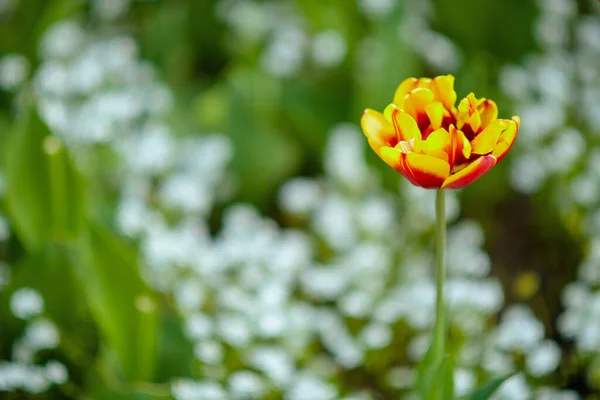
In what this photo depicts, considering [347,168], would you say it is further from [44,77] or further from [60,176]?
[44,77]

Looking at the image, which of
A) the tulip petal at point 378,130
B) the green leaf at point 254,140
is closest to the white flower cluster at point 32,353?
the green leaf at point 254,140

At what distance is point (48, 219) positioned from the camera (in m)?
0.97

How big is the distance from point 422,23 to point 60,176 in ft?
2.58

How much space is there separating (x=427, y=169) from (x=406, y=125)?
0.04 meters

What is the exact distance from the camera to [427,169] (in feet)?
1.80

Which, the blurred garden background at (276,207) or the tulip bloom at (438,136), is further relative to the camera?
the blurred garden background at (276,207)

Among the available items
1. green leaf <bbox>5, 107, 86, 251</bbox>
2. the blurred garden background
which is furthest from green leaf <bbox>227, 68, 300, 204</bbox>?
green leaf <bbox>5, 107, 86, 251</bbox>

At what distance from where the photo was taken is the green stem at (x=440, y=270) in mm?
608

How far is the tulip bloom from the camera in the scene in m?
0.55

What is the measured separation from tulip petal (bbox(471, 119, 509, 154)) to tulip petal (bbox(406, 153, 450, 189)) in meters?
0.03

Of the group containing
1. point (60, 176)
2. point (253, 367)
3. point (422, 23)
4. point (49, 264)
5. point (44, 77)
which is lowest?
point (253, 367)

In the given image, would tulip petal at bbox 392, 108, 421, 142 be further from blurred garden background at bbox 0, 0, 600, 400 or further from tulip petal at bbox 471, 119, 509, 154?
blurred garden background at bbox 0, 0, 600, 400

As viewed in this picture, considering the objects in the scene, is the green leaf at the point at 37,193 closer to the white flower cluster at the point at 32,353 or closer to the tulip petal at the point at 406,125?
the white flower cluster at the point at 32,353

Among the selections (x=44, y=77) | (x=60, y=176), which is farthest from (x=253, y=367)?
(x=44, y=77)
